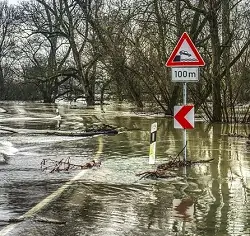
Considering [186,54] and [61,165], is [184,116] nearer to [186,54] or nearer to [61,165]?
[186,54]

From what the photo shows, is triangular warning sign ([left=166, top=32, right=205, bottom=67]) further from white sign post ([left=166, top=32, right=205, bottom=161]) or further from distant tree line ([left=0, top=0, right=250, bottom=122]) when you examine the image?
distant tree line ([left=0, top=0, right=250, bottom=122])

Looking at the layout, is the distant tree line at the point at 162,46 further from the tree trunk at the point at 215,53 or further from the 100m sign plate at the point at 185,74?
the 100m sign plate at the point at 185,74

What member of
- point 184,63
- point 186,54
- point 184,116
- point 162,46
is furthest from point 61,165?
point 162,46

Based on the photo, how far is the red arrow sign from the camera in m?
10.8

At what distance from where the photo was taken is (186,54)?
35.5 ft

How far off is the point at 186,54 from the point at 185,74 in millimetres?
424

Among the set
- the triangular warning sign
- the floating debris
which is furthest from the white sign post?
the floating debris

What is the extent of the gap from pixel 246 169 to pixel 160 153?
3.06 metres

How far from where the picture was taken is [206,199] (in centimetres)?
768

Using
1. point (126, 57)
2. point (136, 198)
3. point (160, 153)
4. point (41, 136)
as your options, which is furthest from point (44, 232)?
point (126, 57)

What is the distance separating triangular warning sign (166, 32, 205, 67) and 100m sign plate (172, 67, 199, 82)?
13 cm

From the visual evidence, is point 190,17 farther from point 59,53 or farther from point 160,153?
point 59,53

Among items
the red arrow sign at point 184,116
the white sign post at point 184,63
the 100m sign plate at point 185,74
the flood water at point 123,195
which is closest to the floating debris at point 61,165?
the flood water at point 123,195

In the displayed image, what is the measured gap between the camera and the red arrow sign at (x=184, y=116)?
10828mm
